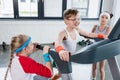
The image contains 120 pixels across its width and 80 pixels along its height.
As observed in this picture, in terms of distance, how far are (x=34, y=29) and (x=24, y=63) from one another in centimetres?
317

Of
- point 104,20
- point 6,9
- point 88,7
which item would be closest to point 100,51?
point 104,20

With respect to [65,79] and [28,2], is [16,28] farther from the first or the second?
[65,79]

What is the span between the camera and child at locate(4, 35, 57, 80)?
1430 mm

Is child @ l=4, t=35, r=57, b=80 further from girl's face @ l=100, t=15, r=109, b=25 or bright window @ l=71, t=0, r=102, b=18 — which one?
bright window @ l=71, t=0, r=102, b=18

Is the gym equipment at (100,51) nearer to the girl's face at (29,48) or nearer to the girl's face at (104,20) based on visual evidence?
the girl's face at (29,48)

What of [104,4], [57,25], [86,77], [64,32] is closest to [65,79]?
[64,32]

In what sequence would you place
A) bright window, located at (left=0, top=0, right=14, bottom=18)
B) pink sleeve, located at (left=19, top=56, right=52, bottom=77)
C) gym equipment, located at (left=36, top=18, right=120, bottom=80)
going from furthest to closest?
1. bright window, located at (left=0, top=0, right=14, bottom=18)
2. pink sleeve, located at (left=19, top=56, right=52, bottom=77)
3. gym equipment, located at (left=36, top=18, right=120, bottom=80)

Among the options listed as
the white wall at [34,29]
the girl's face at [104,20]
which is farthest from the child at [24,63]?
the white wall at [34,29]

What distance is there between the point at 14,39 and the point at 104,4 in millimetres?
3616

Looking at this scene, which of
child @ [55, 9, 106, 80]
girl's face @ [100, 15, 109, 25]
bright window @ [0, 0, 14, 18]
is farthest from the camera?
bright window @ [0, 0, 14, 18]

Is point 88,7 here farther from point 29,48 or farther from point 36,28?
point 29,48

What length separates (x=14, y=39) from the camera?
4.92 feet

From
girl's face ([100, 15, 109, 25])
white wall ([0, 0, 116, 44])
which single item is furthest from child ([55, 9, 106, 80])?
white wall ([0, 0, 116, 44])

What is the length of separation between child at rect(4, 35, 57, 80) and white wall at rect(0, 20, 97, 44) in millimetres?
3006
